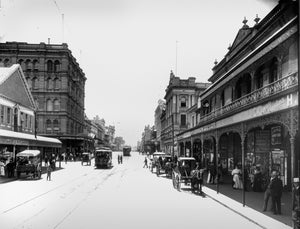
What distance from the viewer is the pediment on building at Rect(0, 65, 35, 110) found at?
117ft

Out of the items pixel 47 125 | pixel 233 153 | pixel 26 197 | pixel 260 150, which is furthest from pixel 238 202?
pixel 47 125

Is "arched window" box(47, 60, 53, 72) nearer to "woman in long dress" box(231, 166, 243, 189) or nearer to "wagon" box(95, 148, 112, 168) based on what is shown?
"wagon" box(95, 148, 112, 168)

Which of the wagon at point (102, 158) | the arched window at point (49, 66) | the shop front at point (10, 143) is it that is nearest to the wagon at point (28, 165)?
the shop front at point (10, 143)

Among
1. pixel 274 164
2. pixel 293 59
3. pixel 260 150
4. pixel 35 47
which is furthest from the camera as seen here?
pixel 35 47

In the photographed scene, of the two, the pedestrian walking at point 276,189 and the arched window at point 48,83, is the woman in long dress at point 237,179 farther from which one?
the arched window at point 48,83

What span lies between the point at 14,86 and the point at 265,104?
3207cm

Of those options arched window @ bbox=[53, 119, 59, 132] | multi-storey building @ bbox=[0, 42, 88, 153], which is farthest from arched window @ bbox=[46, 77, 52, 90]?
arched window @ bbox=[53, 119, 59, 132]

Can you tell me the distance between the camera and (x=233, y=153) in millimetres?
29031

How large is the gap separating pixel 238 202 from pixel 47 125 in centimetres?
5569

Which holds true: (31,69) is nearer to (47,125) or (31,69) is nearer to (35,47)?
(35,47)

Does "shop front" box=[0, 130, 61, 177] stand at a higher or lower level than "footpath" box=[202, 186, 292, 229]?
higher

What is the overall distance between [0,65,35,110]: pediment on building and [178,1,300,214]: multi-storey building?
64.3ft

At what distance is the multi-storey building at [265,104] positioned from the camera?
40.7ft

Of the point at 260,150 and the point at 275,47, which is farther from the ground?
the point at 275,47
